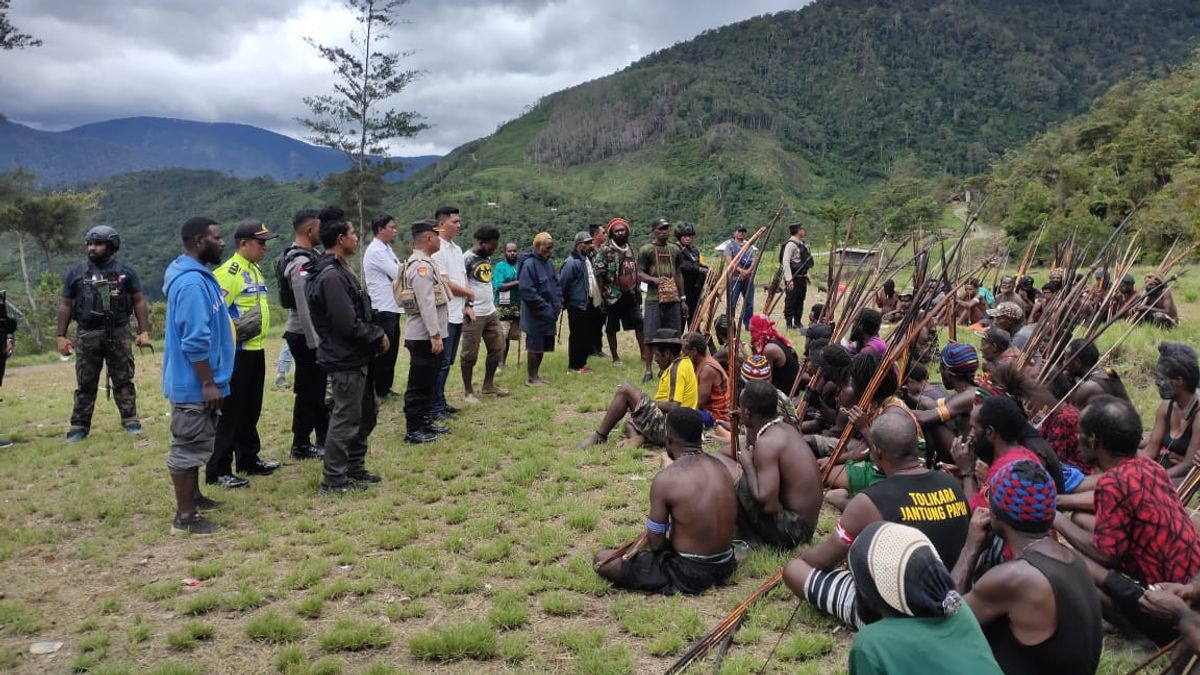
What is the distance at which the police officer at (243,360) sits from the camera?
244 inches

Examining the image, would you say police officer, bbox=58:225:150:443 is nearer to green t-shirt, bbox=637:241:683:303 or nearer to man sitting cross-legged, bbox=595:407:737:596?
green t-shirt, bbox=637:241:683:303

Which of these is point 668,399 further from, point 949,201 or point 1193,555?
point 949,201

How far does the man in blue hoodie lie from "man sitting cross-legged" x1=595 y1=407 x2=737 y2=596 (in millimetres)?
3148

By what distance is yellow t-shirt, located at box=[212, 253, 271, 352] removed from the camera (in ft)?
20.7

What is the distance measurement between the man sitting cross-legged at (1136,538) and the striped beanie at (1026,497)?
60 cm

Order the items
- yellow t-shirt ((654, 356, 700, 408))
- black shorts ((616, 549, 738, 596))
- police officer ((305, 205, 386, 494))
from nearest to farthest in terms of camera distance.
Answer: black shorts ((616, 549, 738, 596)) → police officer ((305, 205, 386, 494)) → yellow t-shirt ((654, 356, 700, 408))

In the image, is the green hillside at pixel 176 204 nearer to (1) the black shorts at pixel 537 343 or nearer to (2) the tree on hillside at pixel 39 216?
(2) the tree on hillside at pixel 39 216

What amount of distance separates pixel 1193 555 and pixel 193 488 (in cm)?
603

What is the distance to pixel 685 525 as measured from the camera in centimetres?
418

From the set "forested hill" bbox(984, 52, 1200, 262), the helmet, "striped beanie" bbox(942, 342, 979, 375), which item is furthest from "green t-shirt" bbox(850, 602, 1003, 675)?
"forested hill" bbox(984, 52, 1200, 262)

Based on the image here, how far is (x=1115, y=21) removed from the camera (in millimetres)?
146625

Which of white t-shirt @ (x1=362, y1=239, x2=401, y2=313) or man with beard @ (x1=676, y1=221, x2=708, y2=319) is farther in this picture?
man with beard @ (x1=676, y1=221, x2=708, y2=319)

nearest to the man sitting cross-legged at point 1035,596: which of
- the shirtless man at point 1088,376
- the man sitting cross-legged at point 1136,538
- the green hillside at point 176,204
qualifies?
the man sitting cross-legged at point 1136,538

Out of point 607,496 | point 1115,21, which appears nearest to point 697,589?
Result: point 607,496
